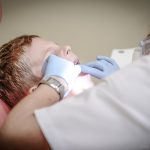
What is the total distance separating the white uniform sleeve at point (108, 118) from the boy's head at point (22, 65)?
64 cm

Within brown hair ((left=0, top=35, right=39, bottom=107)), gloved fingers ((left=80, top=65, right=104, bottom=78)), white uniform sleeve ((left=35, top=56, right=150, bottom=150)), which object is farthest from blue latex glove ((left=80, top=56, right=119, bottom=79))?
white uniform sleeve ((left=35, top=56, right=150, bottom=150))

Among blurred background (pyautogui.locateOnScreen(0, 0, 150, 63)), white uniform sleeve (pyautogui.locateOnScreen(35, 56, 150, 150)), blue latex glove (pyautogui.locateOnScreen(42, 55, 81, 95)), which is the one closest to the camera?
white uniform sleeve (pyautogui.locateOnScreen(35, 56, 150, 150))

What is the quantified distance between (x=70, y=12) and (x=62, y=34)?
0.18 meters

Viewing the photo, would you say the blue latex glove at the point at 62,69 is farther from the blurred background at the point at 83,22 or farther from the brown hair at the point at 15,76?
the blurred background at the point at 83,22

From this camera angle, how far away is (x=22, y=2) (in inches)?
79.4

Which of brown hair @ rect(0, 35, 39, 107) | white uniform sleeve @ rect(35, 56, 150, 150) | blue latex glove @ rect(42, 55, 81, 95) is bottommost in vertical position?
brown hair @ rect(0, 35, 39, 107)

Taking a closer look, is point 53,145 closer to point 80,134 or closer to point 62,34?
point 80,134

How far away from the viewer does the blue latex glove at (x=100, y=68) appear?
120 cm

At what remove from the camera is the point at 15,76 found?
1.16 m

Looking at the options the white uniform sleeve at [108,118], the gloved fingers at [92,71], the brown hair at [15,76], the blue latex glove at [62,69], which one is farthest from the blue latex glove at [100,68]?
the white uniform sleeve at [108,118]

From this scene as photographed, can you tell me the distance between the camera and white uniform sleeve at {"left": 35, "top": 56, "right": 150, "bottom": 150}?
0.49 metres

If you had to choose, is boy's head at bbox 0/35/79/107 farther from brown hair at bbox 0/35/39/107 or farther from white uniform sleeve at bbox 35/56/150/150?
white uniform sleeve at bbox 35/56/150/150

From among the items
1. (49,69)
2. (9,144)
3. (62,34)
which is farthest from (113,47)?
(9,144)

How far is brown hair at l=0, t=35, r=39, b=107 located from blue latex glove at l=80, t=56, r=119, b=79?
238mm
